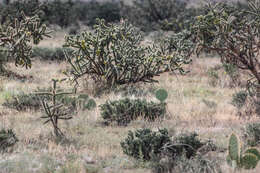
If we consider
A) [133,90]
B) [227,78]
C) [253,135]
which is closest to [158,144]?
[253,135]

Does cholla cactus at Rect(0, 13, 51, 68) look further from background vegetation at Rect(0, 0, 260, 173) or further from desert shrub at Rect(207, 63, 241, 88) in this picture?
desert shrub at Rect(207, 63, 241, 88)

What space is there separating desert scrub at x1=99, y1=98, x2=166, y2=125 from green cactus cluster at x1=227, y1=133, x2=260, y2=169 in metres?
3.22

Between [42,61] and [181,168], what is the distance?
43.3 ft

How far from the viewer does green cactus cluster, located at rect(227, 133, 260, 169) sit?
5.33 metres

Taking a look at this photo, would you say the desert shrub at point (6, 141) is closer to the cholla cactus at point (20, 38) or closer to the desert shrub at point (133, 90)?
the cholla cactus at point (20, 38)

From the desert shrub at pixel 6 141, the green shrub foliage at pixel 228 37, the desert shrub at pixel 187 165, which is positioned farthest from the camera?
the green shrub foliage at pixel 228 37

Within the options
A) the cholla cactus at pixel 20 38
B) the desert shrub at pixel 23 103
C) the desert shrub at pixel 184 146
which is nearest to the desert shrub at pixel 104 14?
the desert shrub at pixel 23 103

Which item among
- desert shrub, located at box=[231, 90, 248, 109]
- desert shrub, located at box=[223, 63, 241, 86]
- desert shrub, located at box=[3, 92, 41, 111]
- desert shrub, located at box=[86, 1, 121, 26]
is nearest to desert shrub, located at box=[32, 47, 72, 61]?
desert shrub, located at box=[223, 63, 241, 86]

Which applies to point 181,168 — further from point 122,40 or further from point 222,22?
point 122,40

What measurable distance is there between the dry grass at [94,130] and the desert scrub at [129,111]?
227mm

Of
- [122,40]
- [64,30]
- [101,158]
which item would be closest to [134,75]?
[122,40]

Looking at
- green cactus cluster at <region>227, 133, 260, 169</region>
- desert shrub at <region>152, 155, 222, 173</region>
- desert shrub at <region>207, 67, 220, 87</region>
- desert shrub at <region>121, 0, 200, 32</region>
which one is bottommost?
desert shrub at <region>152, 155, 222, 173</region>

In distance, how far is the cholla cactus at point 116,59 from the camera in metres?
11.1

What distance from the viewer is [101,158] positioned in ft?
20.4
